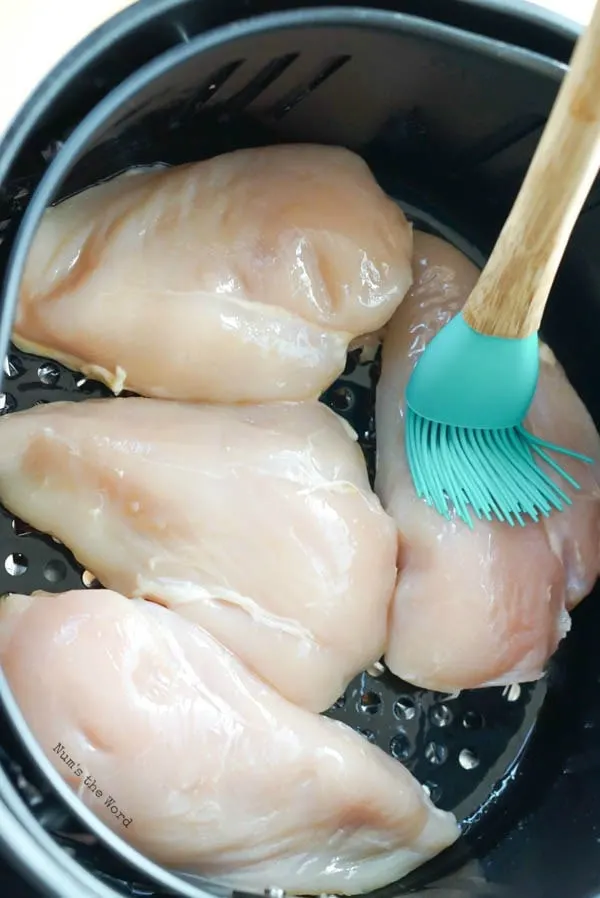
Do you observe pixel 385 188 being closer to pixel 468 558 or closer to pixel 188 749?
pixel 468 558

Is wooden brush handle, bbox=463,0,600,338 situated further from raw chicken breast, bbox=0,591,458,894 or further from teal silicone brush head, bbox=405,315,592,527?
raw chicken breast, bbox=0,591,458,894

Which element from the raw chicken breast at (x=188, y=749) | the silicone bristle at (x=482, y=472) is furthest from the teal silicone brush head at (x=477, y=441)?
the raw chicken breast at (x=188, y=749)

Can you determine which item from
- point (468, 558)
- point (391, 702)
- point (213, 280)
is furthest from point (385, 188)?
point (391, 702)

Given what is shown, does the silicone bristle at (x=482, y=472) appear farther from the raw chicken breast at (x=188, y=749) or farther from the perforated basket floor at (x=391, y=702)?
the raw chicken breast at (x=188, y=749)

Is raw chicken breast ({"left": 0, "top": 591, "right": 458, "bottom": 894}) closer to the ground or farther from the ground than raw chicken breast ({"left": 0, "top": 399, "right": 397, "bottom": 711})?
closer to the ground

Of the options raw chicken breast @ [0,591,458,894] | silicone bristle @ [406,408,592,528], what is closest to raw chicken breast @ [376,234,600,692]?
silicone bristle @ [406,408,592,528]

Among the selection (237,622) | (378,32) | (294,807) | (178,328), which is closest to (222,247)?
(178,328)


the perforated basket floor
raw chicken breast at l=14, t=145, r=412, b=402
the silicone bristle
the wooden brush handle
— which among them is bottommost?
the perforated basket floor

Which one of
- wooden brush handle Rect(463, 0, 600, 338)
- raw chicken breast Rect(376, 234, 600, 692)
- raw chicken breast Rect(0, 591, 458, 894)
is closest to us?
wooden brush handle Rect(463, 0, 600, 338)
